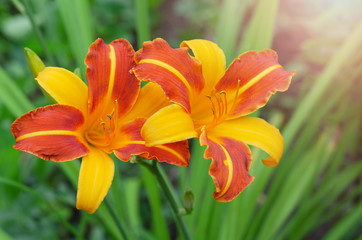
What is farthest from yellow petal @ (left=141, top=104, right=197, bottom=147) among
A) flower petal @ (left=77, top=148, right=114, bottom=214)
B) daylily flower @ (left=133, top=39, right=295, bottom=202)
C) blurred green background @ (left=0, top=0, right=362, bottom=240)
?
blurred green background @ (left=0, top=0, right=362, bottom=240)

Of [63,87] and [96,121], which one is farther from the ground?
[63,87]

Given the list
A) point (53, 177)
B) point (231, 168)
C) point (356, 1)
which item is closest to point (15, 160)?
point (53, 177)

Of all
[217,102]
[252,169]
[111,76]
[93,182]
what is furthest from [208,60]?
[252,169]

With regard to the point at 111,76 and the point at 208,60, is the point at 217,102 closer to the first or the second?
the point at 208,60

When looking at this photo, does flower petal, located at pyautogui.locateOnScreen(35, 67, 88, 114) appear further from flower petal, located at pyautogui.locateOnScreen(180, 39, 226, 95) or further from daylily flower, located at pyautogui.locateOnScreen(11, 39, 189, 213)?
flower petal, located at pyautogui.locateOnScreen(180, 39, 226, 95)

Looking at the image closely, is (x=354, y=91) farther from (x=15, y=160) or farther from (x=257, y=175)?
(x=15, y=160)

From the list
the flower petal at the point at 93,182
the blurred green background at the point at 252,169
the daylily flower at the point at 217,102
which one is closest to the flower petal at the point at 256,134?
the daylily flower at the point at 217,102

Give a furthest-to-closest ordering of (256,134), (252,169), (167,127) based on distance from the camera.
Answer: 1. (252,169)
2. (256,134)
3. (167,127)

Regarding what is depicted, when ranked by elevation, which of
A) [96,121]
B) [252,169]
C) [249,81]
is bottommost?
[252,169]
